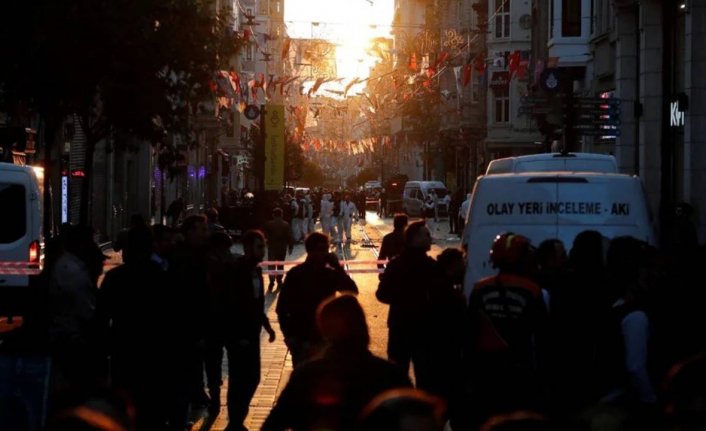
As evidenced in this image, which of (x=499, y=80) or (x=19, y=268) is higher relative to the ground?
(x=499, y=80)

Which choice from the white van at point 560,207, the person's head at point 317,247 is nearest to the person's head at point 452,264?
the person's head at point 317,247

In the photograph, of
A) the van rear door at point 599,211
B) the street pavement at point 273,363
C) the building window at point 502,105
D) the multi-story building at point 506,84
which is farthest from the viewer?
the building window at point 502,105

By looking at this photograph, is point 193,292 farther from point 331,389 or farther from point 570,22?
point 570,22

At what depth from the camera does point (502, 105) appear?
7212cm

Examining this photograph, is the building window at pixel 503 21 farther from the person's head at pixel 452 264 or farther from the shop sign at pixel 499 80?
the person's head at pixel 452 264

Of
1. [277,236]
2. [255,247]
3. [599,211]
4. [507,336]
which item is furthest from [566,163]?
[507,336]

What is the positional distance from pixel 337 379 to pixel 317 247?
15.7 ft

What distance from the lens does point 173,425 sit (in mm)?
10562

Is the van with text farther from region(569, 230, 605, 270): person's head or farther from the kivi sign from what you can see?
the kivi sign

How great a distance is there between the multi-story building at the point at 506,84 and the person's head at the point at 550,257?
58.7 meters

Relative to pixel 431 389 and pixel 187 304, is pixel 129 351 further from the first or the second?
pixel 431 389

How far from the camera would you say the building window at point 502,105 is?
71.7 meters

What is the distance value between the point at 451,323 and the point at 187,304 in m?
1.79

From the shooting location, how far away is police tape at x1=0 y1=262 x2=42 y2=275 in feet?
65.3
